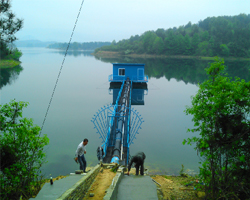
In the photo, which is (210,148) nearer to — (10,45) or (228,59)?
(10,45)

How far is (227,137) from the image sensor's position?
194 inches

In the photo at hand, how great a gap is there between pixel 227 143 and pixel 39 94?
23473 millimetres

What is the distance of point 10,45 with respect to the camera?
522 cm

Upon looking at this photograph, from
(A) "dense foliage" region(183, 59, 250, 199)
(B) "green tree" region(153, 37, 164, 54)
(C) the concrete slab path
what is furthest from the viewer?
(B) "green tree" region(153, 37, 164, 54)

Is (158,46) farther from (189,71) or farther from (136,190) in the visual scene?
(136,190)

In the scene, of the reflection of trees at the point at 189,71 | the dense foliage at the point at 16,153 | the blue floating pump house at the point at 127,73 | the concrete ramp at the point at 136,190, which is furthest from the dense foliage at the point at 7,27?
the reflection of trees at the point at 189,71

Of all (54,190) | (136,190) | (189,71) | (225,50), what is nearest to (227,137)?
(136,190)

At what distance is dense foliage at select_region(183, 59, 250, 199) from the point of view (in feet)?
15.2

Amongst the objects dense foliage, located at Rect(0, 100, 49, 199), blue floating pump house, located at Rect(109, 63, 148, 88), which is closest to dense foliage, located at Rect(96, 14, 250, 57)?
blue floating pump house, located at Rect(109, 63, 148, 88)

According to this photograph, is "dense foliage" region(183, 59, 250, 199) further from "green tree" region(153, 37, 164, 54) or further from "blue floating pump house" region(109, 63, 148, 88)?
"green tree" region(153, 37, 164, 54)

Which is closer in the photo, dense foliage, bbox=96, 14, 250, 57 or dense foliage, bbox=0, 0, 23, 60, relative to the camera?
dense foliage, bbox=0, 0, 23, 60

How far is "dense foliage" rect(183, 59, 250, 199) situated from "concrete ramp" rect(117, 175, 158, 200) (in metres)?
1.32

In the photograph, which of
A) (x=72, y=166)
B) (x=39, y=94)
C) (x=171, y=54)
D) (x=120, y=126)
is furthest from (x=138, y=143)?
(x=171, y=54)

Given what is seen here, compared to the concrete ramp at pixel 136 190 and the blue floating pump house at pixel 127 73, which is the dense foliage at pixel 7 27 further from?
the blue floating pump house at pixel 127 73
